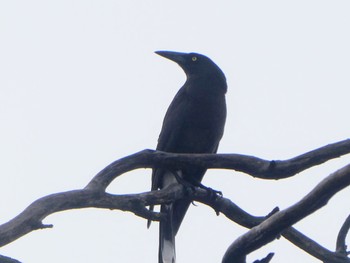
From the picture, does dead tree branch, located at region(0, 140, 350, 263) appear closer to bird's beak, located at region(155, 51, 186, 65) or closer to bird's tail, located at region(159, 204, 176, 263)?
bird's tail, located at region(159, 204, 176, 263)

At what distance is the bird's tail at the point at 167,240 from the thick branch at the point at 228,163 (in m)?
1.12

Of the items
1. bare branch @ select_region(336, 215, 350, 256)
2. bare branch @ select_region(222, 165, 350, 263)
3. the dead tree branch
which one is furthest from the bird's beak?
bare branch @ select_region(222, 165, 350, 263)

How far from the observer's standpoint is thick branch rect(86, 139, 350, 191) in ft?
12.3

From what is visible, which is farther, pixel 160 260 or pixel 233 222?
pixel 160 260

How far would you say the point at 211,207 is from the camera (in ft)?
15.0

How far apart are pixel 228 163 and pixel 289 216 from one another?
3.00ft

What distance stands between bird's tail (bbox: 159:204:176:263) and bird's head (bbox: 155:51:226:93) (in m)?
1.55

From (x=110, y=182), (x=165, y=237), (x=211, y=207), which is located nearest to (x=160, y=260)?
(x=165, y=237)

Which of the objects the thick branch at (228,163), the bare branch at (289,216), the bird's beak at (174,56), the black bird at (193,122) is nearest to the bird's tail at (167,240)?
the black bird at (193,122)

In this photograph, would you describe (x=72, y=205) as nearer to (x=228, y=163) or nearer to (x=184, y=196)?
(x=228, y=163)

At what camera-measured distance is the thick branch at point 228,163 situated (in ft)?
12.3

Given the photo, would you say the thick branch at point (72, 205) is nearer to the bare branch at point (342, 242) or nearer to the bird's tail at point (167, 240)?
the bare branch at point (342, 242)

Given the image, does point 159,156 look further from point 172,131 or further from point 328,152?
point 172,131

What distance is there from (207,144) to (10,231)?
10.0 feet
